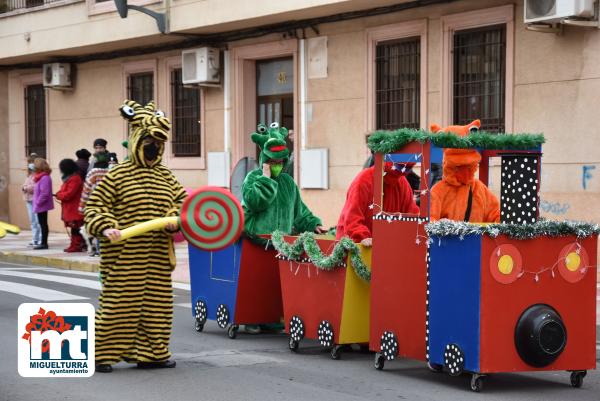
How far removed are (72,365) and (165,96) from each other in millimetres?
15421

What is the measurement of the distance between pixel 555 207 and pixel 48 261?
8.32m

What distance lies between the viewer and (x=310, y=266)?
9047mm

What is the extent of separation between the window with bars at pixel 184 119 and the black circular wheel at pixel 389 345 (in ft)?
45.1

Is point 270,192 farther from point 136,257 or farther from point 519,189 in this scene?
point 519,189

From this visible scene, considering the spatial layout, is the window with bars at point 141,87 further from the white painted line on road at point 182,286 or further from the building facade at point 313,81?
the white painted line on road at point 182,286

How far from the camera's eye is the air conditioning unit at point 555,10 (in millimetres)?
13672

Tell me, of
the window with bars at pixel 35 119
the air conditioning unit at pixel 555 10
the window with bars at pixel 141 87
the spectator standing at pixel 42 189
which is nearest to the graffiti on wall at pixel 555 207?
the air conditioning unit at pixel 555 10

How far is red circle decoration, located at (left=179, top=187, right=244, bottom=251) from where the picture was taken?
7914 millimetres

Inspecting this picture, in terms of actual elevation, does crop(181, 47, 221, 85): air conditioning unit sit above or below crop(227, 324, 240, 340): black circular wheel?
above

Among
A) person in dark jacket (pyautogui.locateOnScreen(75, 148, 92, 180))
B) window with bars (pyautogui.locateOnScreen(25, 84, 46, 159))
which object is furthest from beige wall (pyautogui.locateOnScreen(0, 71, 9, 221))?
person in dark jacket (pyautogui.locateOnScreen(75, 148, 92, 180))

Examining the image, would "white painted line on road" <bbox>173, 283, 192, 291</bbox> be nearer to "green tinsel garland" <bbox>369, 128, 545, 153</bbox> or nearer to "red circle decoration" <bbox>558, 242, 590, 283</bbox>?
"green tinsel garland" <bbox>369, 128, 545, 153</bbox>

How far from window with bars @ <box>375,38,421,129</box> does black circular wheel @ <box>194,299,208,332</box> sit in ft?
24.4

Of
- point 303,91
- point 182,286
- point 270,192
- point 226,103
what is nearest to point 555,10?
point 270,192

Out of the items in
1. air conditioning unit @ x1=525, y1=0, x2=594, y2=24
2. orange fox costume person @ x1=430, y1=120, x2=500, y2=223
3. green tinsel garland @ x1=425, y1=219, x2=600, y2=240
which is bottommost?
green tinsel garland @ x1=425, y1=219, x2=600, y2=240
